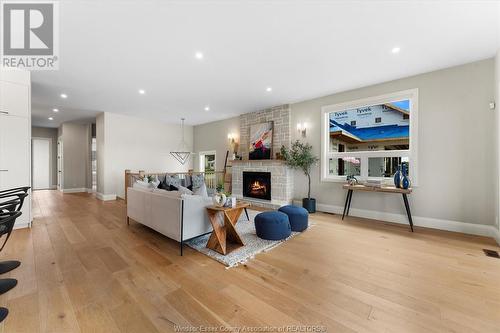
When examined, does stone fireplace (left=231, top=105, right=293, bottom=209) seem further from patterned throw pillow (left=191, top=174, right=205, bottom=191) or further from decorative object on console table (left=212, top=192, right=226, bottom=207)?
decorative object on console table (left=212, top=192, right=226, bottom=207)

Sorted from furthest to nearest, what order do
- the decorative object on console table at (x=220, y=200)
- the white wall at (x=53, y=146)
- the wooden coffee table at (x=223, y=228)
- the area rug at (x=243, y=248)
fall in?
the white wall at (x=53, y=146) → the decorative object on console table at (x=220, y=200) → the wooden coffee table at (x=223, y=228) → the area rug at (x=243, y=248)

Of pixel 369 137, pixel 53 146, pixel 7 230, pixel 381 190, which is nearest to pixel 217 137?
pixel 369 137

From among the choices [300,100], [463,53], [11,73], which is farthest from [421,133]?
[11,73]

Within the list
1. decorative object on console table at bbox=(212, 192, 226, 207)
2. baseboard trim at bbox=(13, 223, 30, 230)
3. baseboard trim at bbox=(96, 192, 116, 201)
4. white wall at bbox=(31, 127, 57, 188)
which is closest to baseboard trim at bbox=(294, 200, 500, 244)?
decorative object on console table at bbox=(212, 192, 226, 207)

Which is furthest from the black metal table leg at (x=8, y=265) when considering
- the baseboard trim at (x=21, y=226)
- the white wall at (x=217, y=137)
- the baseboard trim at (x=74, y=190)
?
the baseboard trim at (x=74, y=190)

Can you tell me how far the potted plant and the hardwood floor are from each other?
1.65 m

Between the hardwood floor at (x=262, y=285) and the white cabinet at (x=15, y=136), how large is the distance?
100cm

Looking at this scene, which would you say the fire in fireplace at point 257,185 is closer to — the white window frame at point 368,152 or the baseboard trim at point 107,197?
the white window frame at point 368,152

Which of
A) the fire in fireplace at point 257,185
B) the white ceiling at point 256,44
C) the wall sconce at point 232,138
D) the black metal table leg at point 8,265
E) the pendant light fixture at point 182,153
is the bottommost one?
the black metal table leg at point 8,265

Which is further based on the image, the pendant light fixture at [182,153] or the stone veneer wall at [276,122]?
the pendant light fixture at [182,153]

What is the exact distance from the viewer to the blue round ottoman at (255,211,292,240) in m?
3.12

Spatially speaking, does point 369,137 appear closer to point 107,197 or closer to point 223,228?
point 223,228

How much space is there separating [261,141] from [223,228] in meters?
3.64

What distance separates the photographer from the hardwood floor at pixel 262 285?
Answer: 1.55 metres
